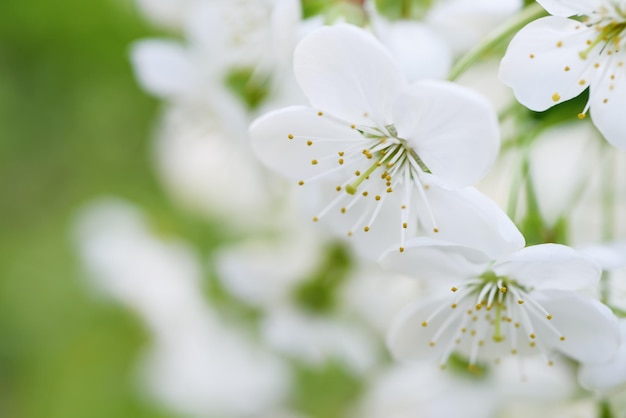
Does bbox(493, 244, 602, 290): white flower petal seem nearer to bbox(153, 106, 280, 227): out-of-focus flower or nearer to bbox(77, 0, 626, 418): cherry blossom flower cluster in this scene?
bbox(77, 0, 626, 418): cherry blossom flower cluster

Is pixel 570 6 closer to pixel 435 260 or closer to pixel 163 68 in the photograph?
pixel 435 260

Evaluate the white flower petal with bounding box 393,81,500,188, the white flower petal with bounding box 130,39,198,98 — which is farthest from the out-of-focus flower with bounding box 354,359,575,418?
the white flower petal with bounding box 130,39,198,98

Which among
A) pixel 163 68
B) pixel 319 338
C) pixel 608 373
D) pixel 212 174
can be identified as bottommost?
pixel 608 373

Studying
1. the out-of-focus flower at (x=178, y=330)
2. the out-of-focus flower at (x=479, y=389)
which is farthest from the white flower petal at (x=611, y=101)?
the out-of-focus flower at (x=178, y=330)

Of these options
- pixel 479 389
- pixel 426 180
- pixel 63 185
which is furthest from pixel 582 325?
pixel 63 185

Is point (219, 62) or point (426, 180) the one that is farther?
point (219, 62)

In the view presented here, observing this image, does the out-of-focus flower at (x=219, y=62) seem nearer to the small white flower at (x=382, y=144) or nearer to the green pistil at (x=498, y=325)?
the small white flower at (x=382, y=144)

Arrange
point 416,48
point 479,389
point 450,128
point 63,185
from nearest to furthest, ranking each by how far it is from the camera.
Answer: point 450,128 < point 416,48 < point 479,389 < point 63,185
